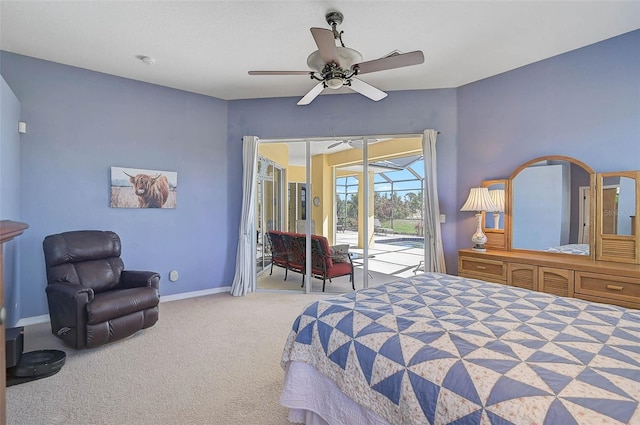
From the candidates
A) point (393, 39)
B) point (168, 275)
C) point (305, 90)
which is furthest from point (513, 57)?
point (168, 275)

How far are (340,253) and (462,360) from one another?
386cm

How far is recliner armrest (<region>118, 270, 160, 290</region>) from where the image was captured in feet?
11.0

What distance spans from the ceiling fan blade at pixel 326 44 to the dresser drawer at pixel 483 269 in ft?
8.71

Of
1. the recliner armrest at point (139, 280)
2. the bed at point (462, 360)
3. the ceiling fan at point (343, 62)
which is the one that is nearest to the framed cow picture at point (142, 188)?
the recliner armrest at point (139, 280)

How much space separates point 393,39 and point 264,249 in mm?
3792

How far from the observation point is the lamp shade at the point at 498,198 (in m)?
3.82

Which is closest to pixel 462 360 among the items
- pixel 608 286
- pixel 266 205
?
pixel 608 286

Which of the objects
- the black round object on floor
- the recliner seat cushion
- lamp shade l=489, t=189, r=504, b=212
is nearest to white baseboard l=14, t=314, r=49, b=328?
the black round object on floor

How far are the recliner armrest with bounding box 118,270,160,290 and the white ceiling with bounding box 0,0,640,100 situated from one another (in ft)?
8.07

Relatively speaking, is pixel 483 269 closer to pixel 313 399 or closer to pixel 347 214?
pixel 347 214

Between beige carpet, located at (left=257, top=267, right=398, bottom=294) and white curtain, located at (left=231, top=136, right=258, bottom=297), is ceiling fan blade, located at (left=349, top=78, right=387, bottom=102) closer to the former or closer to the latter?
white curtain, located at (left=231, top=136, right=258, bottom=297)

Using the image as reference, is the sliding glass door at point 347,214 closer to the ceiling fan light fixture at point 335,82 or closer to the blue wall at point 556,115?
the blue wall at point 556,115

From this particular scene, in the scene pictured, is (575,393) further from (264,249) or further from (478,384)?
(264,249)

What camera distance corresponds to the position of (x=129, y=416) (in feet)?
6.46
